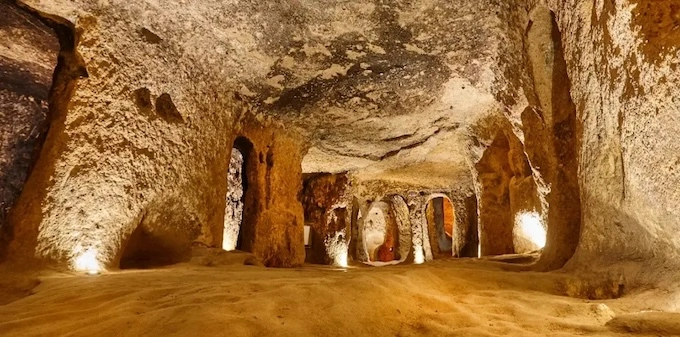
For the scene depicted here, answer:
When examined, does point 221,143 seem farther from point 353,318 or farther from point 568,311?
point 568,311

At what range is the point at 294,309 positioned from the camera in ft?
6.07

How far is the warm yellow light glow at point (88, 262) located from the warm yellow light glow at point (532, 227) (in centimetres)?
522

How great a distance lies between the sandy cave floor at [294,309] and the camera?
1.69 meters

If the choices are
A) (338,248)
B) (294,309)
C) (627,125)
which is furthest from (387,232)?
(294,309)

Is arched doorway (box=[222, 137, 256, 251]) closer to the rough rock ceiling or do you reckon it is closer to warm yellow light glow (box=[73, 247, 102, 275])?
the rough rock ceiling

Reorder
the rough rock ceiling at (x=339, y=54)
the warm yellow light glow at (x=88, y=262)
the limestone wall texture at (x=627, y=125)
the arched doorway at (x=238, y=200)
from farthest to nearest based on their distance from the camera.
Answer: the arched doorway at (x=238, y=200) → the rough rock ceiling at (x=339, y=54) → the warm yellow light glow at (x=88, y=262) → the limestone wall texture at (x=627, y=125)

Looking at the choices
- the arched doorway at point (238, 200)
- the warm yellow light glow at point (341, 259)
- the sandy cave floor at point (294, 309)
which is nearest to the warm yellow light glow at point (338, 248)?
the warm yellow light glow at point (341, 259)

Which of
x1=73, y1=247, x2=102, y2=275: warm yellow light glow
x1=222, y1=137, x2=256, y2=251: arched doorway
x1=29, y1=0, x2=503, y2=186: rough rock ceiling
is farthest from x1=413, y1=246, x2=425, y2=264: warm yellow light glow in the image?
x1=73, y1=247, x2=102, y2=275: warm yellow light glow

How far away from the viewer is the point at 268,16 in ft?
14.1

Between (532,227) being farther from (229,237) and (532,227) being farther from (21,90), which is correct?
(21,90)

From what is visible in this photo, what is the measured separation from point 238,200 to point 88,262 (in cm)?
405

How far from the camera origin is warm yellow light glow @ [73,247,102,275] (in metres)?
3.29

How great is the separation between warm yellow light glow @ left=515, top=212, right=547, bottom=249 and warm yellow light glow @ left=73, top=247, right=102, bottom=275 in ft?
17.1

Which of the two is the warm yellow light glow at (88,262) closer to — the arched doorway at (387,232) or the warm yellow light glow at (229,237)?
the warm yellow light glow at (229,237)
